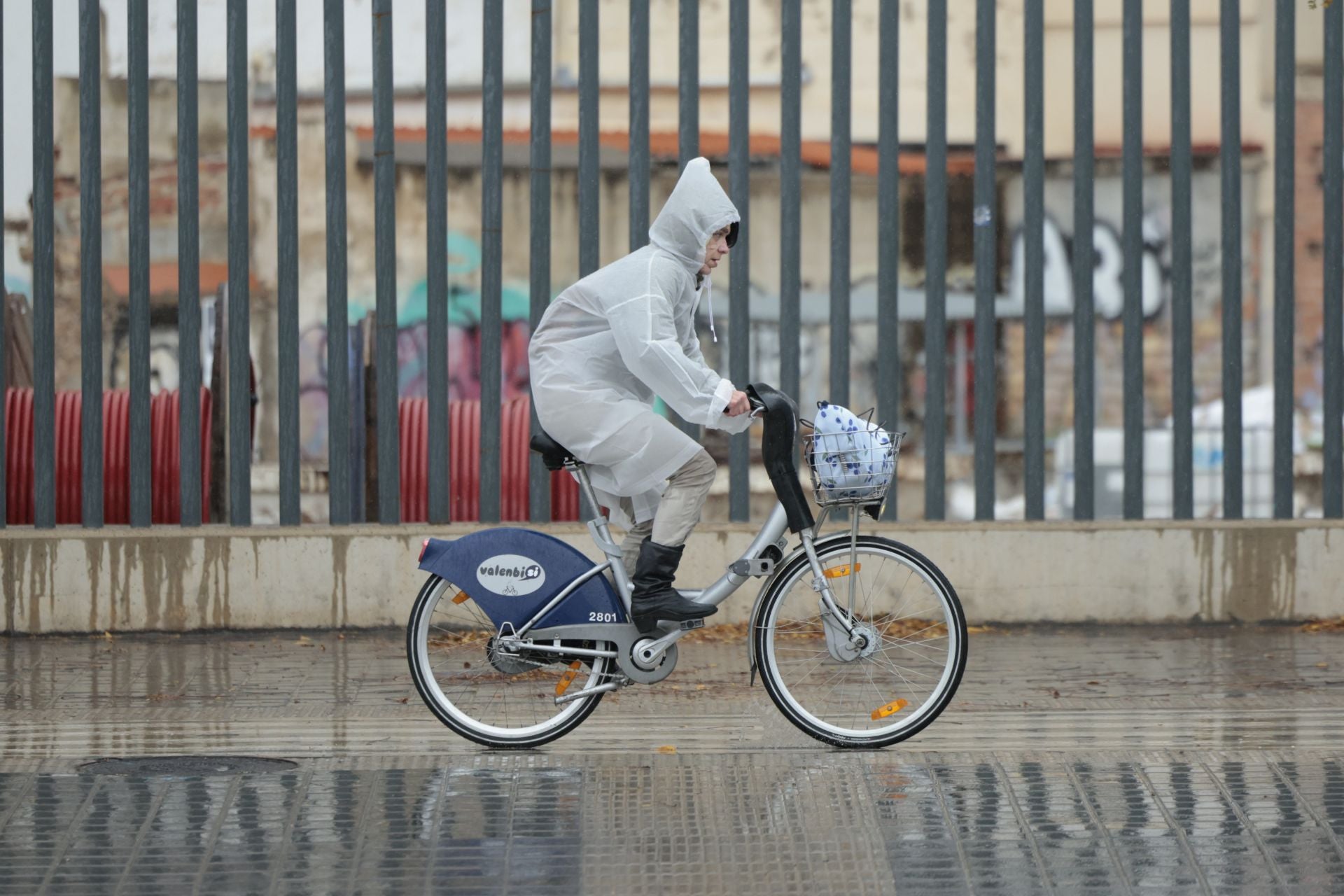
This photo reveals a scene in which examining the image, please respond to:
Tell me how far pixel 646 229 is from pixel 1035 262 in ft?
6.50

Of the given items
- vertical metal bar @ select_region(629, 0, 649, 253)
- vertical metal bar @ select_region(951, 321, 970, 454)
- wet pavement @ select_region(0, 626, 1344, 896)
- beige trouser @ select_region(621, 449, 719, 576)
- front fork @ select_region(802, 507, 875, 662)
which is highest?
vertical metal bar @ select_region(629, 0, 649, 253)

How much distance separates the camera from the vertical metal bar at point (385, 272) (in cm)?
956

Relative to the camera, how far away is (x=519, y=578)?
6340mm

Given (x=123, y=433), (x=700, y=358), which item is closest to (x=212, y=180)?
(x=123, y=433)

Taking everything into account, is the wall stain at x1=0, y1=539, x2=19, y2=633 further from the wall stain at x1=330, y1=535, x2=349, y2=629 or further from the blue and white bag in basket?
the blue and white bag in basket

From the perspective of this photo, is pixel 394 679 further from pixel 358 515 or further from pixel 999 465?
pixel 999 465

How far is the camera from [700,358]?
6.30m

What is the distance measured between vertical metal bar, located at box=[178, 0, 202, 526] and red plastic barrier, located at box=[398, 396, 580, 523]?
1.05 meters

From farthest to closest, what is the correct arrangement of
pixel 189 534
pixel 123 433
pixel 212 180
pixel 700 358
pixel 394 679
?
pixel 212 180
pixel 123 433
pixel 189 534
pixel 394 679
pixel 700 358

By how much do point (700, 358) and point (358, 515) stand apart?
4069 mm

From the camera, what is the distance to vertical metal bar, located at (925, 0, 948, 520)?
385 inches

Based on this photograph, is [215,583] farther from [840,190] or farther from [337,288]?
[840,190]

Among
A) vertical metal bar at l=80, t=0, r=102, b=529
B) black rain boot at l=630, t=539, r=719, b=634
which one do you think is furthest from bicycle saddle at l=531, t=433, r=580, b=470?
vertical metal bar at l=80, t=0, r=102, b=529

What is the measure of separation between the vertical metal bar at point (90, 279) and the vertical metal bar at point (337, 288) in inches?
43.8
